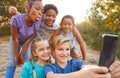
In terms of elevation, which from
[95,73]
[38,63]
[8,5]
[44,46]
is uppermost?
[95,73]

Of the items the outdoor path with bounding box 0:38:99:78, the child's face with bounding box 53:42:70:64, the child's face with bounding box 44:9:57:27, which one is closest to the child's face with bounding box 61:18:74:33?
the child's face with bounding box 44:9:57:27

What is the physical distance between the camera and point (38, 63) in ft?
5.94

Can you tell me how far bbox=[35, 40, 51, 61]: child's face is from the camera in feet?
5.66

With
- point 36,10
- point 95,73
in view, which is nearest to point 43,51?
point 36,10

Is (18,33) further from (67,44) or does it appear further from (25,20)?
(67,44)

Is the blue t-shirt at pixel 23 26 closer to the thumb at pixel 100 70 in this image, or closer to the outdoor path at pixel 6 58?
the thumb at pixel 100 70

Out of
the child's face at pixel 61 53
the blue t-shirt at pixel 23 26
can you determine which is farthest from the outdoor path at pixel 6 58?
the child's face at pixel 61 53

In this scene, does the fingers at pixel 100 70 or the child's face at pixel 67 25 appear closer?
the fingers at pixel 100 70

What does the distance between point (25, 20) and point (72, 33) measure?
25.1 inches

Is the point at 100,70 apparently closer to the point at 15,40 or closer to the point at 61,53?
the point at 61,53

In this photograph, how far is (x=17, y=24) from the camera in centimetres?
316

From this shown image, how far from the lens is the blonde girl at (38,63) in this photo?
5.60 ft

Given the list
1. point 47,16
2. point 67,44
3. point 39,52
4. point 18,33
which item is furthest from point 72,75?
point 18,33

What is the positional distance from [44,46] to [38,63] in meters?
0.13
